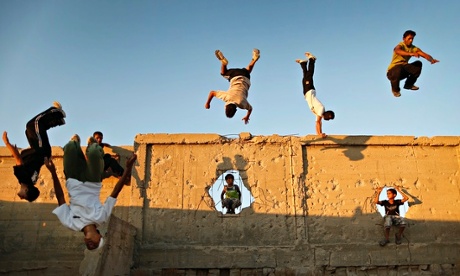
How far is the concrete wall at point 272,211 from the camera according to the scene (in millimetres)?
9391

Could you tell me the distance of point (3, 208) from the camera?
982 centimetres

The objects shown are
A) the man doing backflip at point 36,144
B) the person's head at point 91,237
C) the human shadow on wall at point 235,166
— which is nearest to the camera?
the person's head at point 91,237

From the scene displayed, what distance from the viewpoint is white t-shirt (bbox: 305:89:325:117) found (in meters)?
9.94

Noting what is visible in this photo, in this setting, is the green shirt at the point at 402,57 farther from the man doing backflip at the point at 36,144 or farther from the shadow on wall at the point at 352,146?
the man doing backflip at the point at 36,144

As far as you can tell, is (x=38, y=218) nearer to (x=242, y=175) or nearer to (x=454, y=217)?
(x=242, y=175)

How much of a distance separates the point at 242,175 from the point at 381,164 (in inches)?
122

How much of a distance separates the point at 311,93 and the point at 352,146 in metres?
1.52

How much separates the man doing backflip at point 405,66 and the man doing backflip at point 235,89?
108 inches

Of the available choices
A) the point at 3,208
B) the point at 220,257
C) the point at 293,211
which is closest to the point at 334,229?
the point at 293,211

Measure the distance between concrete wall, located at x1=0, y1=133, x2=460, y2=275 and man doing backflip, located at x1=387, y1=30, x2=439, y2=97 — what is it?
78.3 inches

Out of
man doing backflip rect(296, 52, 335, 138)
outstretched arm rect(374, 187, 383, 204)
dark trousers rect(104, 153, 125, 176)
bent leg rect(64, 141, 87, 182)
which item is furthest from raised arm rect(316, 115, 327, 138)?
bent leg rect(64, 141, 87, 182)

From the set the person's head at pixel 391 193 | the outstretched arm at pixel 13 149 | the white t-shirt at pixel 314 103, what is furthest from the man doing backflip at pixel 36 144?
the person's head at pixel 391 193

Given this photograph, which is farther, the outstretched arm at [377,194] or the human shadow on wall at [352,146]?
the human shadow on wall at [352,146]

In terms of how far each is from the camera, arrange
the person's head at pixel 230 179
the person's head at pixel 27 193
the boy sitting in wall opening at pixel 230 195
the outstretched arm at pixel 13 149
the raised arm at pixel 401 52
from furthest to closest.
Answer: the person's head at pixel 230 179, the boy sitting in wall opening at pixel 230 195, the raised arm at pixel 401 52, the person's head at pixel 27 193, the outstretched arm at pixel 13 149
